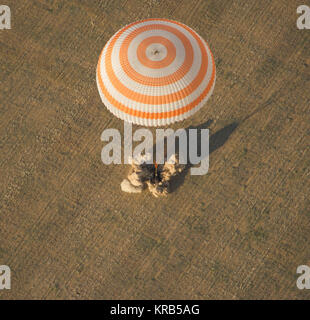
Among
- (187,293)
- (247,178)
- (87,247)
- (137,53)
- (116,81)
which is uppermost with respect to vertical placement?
(137,53)

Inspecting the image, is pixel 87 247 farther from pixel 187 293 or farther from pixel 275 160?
pixel 275 160

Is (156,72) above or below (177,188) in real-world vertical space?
above

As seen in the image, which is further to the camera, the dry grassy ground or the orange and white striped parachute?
the dry grassy ground

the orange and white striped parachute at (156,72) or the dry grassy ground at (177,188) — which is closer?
the orange and white striped parachute at (156,72)

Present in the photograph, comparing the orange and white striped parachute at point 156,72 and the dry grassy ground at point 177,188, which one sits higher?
the orange and white striped parachute at point 156,72
